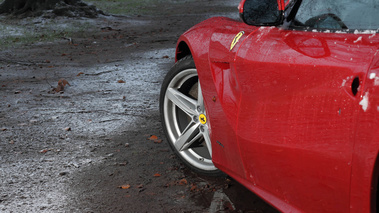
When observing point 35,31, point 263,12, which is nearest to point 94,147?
point 263,12

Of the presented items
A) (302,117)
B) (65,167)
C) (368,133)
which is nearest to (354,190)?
(368,133)

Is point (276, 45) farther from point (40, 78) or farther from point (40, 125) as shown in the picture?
point (40, 78)

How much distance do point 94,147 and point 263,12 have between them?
8.99 feet

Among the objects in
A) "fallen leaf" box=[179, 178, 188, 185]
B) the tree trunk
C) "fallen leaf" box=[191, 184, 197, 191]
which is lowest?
the tree trunk

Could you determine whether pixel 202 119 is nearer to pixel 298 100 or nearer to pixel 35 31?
pixel 298 100

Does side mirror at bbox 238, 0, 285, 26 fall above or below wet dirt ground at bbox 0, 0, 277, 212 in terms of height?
above

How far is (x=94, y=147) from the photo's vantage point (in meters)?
4.99

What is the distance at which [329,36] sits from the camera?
245 centimetres

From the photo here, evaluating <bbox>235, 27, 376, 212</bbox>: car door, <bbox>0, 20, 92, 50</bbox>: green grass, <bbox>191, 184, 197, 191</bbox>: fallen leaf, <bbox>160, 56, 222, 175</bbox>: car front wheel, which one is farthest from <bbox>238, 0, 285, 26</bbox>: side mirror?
<bbox>0, 20, 92, 50</bbox>: green grass

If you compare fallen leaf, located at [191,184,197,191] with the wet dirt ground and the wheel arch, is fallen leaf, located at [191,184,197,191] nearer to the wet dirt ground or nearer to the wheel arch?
the wet dirt ground

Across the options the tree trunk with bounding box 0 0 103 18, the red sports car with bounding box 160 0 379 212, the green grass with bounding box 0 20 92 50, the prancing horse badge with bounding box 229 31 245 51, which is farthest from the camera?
the tree trunk with bounding box 0 0 103 18

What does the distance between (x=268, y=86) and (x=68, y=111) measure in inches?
163

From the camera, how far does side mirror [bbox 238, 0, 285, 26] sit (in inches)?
106

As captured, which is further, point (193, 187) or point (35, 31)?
point (35, 31)
